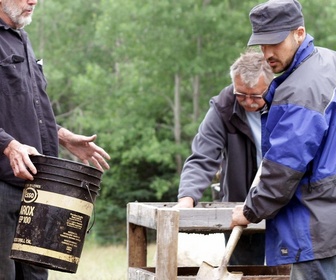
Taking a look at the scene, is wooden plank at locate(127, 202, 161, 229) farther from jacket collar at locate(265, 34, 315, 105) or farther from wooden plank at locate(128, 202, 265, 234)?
jacket collar at locate(265, 34, 315, 105)

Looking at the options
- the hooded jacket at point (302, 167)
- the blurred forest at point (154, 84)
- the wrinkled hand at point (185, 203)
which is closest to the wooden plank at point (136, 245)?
the wrinkled hand at point (185, 203)

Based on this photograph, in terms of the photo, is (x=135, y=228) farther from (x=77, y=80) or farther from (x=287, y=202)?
(x=77, y=80)

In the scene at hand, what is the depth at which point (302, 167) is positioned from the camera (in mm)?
4414

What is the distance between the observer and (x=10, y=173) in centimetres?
517

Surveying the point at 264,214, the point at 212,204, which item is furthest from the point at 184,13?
the point at 264,214

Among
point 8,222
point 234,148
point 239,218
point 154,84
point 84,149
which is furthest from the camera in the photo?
point 154,84

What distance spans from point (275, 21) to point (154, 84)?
24313 millimetres

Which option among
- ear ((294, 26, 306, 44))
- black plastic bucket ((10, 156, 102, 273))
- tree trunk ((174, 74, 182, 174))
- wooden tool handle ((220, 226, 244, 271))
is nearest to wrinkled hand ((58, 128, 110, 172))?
black plastic bucket ((10, 156, 102, 273))

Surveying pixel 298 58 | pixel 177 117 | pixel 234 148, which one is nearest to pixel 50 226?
pixel 298 58

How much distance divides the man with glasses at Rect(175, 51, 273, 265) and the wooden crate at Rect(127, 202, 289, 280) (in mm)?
234

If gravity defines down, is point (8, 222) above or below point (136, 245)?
below

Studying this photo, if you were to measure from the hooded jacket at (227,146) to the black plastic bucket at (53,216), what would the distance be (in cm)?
148

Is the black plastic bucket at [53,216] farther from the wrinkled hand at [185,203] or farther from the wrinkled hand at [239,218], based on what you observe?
the wrinkled hand at [185,203]

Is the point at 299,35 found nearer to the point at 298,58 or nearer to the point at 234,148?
the point at 298,58
